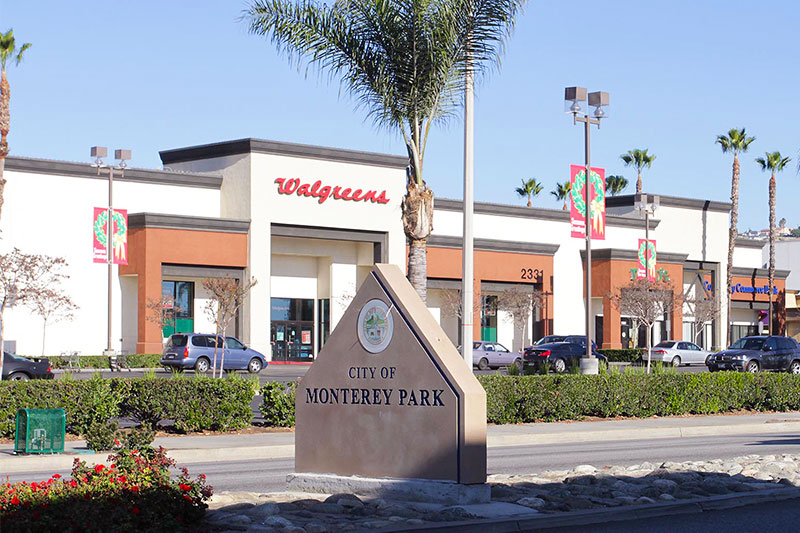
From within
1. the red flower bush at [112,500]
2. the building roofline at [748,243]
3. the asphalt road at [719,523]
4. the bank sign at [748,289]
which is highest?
the building roofline at [748,243]

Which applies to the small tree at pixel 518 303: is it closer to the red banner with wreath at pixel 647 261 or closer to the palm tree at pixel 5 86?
the red banner with wreath at pixel 647 261

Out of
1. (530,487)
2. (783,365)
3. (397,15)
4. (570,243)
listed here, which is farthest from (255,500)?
(570,243)

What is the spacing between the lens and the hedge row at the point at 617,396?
23.3 metres

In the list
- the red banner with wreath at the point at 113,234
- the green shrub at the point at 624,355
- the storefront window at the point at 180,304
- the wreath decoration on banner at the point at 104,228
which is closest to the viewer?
the red banner with wreath at the point at 113,234


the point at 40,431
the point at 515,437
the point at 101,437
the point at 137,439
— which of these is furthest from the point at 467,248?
the point at 137,439

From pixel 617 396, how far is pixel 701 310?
43.5 meters

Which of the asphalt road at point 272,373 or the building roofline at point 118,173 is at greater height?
the building roofline at point 118,173

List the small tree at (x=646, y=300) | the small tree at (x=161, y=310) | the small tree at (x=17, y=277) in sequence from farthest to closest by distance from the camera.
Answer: the small tree at (x=646, y=300) → the small tree at (x=161, y=310) → the small tree at (x=17, y=277)

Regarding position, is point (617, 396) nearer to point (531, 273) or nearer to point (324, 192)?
point (324, 192)

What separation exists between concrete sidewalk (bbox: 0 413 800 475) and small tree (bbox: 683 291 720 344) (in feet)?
131

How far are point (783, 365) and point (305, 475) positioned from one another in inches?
1424

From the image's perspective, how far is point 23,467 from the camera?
1627cm

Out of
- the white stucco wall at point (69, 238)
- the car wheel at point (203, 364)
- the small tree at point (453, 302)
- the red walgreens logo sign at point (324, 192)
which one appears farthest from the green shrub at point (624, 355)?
the white stucco wall at point (69, 238)

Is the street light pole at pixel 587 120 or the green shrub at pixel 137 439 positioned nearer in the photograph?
the green shrub at pixel 137 439
